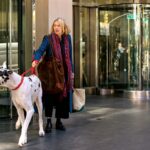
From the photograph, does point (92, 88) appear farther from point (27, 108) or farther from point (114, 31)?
point (27, 108)

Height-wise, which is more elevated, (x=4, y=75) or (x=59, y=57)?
(x=59, y=57)

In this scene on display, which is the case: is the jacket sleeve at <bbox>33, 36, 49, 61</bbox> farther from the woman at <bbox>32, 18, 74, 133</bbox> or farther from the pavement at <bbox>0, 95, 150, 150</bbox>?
the pavement at <bbox>0, 95, 150, 150</bbox>

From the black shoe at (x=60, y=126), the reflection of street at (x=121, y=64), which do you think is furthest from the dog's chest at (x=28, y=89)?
the reflection of street at (x=121, y=64)

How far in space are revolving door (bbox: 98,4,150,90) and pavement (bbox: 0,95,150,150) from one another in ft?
10.6

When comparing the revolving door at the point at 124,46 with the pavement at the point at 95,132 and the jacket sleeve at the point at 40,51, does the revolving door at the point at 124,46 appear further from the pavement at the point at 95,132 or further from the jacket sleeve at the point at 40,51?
the jacket sleeve at the point at 40,51

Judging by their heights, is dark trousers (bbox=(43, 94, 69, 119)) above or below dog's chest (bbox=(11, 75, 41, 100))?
below

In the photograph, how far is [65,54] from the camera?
9.06 m

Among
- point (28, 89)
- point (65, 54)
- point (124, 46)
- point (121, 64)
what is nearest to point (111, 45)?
point (124, 46)

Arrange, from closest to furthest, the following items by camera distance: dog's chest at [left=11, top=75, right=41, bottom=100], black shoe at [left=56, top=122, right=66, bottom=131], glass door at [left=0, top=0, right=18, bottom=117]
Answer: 1. dog's chest at [left=11, top=75, right=41, bottom=100]
2. black shoe at [left=56, top=122, right=66, bottom=131]
3. glass door at [left=0, top=0, right=18, bottom=117]

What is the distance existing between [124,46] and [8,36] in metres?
6.04

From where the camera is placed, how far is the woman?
8.95 metres

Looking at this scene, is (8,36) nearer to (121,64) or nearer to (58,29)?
(58,29)

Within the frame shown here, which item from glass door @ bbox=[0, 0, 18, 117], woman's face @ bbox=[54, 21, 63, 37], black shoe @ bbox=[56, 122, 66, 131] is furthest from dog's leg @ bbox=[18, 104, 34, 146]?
glass door @ bbox=[0, 0, 18, 117]

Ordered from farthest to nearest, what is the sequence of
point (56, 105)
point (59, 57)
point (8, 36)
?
point (8, 36) → point (56, 105) → point (59, 57)
